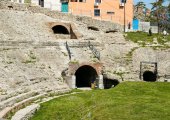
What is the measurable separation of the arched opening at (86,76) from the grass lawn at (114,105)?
27.5ft

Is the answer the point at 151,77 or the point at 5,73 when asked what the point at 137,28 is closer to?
the point at 151,77

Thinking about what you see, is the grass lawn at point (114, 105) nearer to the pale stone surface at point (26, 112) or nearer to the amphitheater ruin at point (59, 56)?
the pale stone surface at point (26, 112)

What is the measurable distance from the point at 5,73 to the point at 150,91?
12.8 m

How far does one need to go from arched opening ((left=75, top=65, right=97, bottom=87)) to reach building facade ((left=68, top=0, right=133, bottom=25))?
732 inches

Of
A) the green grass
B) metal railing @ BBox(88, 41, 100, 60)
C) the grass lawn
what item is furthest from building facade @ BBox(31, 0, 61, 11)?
the grass lawn

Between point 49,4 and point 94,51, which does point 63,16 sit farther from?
point 94,51

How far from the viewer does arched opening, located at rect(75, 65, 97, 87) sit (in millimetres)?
43594

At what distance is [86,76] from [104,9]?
933 inches

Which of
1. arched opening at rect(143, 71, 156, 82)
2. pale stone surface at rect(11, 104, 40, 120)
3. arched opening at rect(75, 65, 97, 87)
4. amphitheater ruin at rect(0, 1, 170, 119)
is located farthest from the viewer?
arched opening at rect(143, 71, 156, 82)

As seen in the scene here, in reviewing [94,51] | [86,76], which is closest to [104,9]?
[94,51]

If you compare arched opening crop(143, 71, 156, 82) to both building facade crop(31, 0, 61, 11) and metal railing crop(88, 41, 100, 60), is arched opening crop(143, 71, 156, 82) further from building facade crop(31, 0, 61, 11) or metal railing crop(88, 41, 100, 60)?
building facade crop(31, 0, 61, 11)

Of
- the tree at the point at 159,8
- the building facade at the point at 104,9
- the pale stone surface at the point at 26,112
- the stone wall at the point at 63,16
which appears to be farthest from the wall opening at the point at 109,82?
the tree at the point at 159,8

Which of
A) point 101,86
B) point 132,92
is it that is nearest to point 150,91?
point 132,92

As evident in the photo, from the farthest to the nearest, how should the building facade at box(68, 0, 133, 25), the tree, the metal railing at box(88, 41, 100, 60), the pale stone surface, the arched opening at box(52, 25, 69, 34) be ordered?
the tree, the building facade at box(68, 0, 133, 25), the arched opening at box(52, 25, 69, 34), the metal railing at box(88, 41, 100, 60), the pale stone surface
